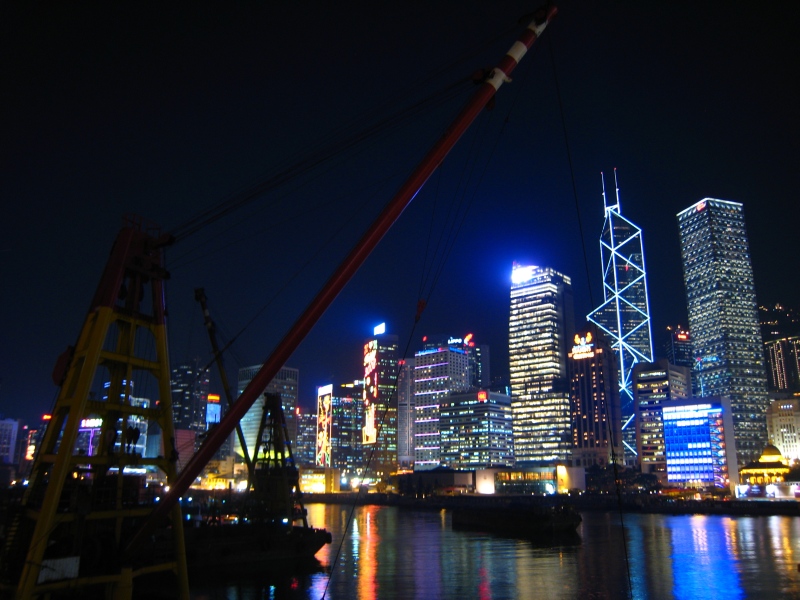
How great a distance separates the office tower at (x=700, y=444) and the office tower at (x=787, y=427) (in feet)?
141

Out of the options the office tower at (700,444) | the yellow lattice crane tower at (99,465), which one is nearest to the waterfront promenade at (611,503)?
the office tower at (700,444)

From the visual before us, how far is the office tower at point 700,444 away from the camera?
13988cm

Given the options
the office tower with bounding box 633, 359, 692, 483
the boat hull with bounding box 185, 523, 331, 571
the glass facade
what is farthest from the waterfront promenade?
the office tower with bounding box 633, 359, 692, 483

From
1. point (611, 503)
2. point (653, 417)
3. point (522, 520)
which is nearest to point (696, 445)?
point (611, 503)

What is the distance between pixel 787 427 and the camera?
581ft

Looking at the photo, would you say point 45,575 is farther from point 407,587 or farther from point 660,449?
point 660,449

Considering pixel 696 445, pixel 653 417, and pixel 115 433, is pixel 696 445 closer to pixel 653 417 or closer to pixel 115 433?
pixel 653 417

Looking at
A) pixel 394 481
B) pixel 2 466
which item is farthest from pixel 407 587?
pixel 2 466

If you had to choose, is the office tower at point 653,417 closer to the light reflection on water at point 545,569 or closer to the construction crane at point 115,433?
the light reflection on water at point 545,569

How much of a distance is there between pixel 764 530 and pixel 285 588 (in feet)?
188

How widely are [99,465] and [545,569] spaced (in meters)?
31.3

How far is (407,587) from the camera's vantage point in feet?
111

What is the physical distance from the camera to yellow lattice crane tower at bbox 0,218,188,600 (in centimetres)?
1753

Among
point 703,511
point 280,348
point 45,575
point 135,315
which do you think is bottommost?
point 703,511
